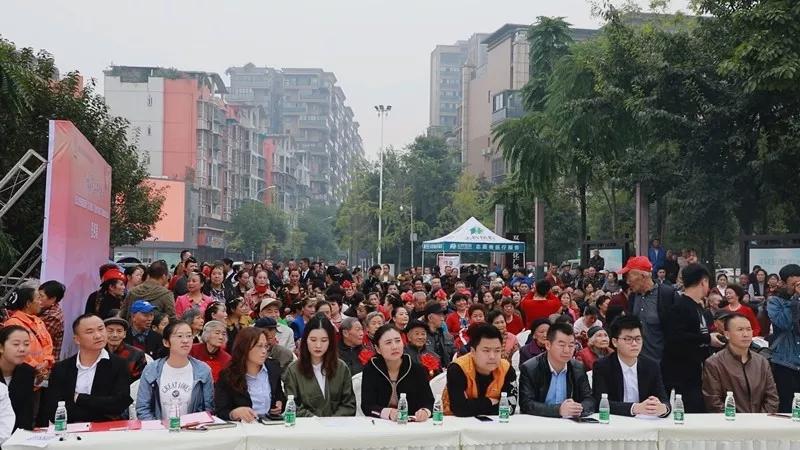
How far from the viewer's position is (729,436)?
201 inches

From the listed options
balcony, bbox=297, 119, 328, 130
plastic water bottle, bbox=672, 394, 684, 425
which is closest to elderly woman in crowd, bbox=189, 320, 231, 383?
plastic water bottle, bbox=672, 394, 684, 425

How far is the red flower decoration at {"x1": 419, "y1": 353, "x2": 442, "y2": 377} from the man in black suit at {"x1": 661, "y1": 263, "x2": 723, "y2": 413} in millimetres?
2176

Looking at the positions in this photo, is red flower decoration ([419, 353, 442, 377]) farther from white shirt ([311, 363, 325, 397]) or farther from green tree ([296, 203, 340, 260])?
green tree ([296, 203, 340, 260])

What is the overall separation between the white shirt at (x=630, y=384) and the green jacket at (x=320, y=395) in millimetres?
1922

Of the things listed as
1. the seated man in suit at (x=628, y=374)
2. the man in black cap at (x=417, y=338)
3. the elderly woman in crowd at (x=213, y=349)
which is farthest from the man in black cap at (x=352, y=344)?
the seated man in suit at (x=628, y=374)

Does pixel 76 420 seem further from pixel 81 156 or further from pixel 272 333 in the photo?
pixel 81 156

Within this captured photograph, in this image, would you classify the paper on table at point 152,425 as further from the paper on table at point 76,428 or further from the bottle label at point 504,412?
the bottle label at point 504,412

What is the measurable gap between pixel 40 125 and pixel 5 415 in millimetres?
15082

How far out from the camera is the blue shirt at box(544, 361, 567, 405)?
235 inches

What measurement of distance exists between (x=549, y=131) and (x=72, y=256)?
18.9m

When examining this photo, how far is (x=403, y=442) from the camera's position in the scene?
15.9 ft

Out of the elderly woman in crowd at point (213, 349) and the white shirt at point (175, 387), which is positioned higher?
the elderly woman in crowd at point (213, 349)

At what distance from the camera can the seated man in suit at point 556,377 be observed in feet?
19.5

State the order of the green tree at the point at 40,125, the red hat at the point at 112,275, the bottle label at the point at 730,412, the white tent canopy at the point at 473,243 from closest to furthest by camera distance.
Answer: the bottle label at the point at 730,412 < the red hat at the point at 112,275 < the green tree at the point at 40,125 < the white tent canopy at the point at 473,243
